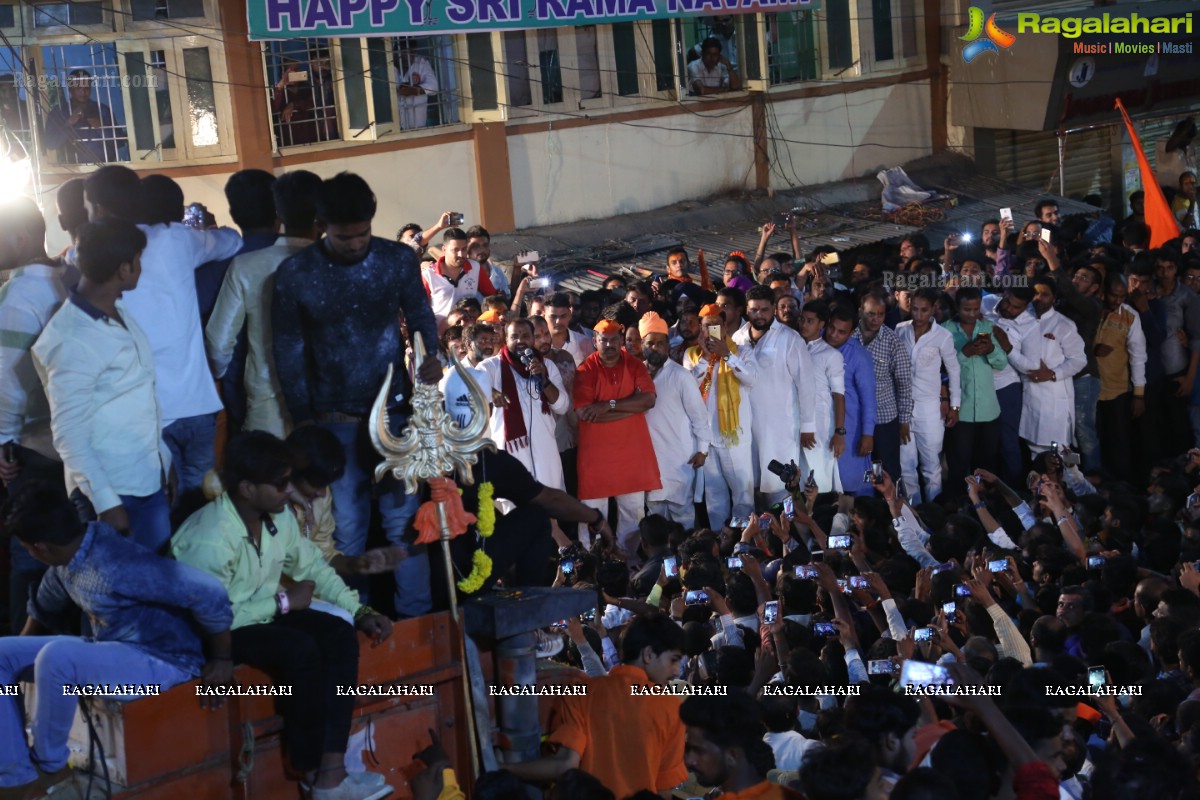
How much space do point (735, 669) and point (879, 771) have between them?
1.68m

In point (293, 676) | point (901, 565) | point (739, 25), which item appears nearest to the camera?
point (293, 676)

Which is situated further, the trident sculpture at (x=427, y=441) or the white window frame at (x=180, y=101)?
the white window frame at (x=180, y=101)

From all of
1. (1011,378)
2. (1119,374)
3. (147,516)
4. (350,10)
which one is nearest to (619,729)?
(147,516)

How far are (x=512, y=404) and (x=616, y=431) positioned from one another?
2.35 feet

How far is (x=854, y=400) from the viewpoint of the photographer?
32.6ft

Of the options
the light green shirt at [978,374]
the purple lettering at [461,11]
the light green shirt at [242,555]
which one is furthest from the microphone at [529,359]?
the purple lettering at [461,11]

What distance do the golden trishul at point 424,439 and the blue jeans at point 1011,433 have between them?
5.92m

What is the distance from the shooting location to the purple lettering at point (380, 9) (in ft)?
42.8

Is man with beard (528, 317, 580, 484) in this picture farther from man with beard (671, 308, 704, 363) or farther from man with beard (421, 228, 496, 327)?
man with beard (421, 228, 496, 327)

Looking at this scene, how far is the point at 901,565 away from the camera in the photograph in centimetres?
754

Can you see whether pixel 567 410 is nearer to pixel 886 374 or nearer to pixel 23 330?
pixel 886 374

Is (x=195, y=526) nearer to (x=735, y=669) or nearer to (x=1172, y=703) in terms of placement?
(x=735, y=669)

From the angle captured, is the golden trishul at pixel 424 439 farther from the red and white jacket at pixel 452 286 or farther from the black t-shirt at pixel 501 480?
the red and white jacket at pixel 452 286

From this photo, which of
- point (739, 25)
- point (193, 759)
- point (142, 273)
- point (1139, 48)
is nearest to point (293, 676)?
point (193, 759)
